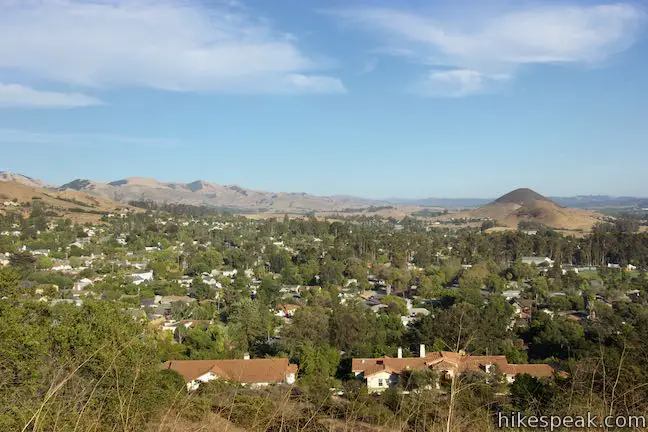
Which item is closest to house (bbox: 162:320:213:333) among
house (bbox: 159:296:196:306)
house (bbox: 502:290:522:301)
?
house (bbox: 159:296:196:306)

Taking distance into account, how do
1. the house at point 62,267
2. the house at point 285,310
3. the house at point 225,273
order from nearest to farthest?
the house at point 285,310, the house at point 62,267, the house at point 225,273

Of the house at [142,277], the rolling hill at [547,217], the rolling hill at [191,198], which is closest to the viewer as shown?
the house at [142,277]

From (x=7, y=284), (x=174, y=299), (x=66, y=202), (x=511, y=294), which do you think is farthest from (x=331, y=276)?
(x=66, y=202)

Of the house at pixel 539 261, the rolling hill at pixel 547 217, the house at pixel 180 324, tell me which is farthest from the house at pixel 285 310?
the rolling hill at pixel 547 217

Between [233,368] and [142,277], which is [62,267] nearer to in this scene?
[142,277]

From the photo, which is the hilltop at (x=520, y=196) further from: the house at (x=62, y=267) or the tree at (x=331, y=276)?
the house at (x=62, y=267)

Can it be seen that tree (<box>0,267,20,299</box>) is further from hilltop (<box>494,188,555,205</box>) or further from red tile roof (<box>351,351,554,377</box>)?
hilltop (<box>494,188,555,205</box>)
